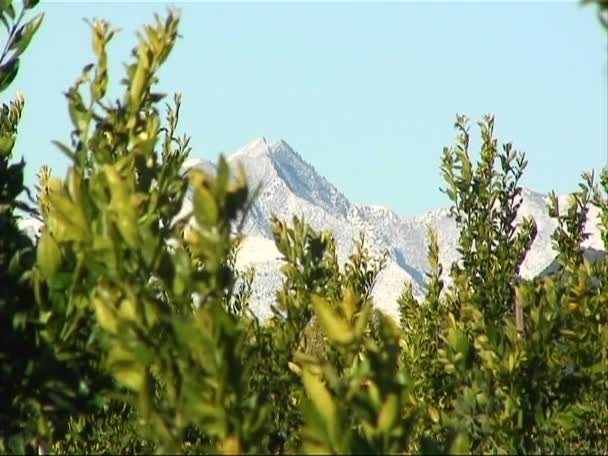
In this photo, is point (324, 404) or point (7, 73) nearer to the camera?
point (324, 404)

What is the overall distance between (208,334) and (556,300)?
4274 mm

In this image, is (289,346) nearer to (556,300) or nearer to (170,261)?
(556,300)

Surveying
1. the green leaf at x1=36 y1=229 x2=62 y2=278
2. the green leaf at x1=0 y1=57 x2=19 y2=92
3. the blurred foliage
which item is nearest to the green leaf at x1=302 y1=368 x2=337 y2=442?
the blurred foliage

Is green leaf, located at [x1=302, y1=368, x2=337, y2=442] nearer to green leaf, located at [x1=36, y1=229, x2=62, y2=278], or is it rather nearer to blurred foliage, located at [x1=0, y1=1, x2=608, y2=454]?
blurred foliage, located at [x1=0, y1=1, x2=608, y2=454]

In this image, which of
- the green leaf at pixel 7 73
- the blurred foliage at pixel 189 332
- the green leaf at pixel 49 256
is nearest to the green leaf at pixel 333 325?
the blurred foliage at pixel 189 332

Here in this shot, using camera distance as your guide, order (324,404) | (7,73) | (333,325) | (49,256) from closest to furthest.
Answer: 1. (324,404)
2. (333,325)
3. (49,256)
4. (7,73)

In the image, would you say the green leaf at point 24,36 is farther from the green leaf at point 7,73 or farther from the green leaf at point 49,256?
the green leaf at point 49,256

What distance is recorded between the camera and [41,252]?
7094mm

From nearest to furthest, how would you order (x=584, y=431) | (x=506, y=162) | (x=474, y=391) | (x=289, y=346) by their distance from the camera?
(x=474, y=391)
(x=289, y=346)
(x=584, y=431)
(x=506, y=162)

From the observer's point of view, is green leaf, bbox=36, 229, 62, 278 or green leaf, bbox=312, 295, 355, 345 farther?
green leaf, bbox=36, 229, 62, 278

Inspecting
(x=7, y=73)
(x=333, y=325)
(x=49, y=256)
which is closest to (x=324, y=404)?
(x=333, y=325)

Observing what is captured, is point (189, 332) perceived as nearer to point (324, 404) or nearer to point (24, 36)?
point (324, 404)

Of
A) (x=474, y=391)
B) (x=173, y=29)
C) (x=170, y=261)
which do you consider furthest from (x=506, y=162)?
(x=170, y=261)

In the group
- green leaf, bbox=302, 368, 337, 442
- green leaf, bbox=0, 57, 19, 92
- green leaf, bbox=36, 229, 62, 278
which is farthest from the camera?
green leaf, bbox=0, 57, 19, 92
